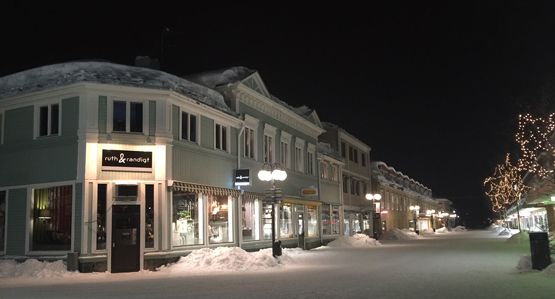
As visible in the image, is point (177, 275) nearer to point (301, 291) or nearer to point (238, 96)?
point (301, 291)

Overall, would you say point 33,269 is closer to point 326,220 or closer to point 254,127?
point 254,127

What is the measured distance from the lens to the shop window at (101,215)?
18578 millimetres

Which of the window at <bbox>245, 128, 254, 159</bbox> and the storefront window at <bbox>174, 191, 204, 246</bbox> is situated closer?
the storefront window at <bbox>174, 191, 204, 246</bbox>

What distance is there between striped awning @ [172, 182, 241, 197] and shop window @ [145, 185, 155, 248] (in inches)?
38.2

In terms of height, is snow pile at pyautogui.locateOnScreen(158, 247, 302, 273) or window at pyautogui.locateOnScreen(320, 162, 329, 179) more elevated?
window at pyautogui.locateOnScreen(320, 162, 329, 179)

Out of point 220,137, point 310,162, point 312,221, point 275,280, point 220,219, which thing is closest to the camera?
point 275,280

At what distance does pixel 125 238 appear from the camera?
19.0 meters

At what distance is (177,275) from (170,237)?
10.3ft

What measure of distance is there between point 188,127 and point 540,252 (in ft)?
45.4

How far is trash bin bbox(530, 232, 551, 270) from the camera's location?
49.5 feet

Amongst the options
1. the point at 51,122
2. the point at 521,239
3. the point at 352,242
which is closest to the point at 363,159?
the point at 352,242

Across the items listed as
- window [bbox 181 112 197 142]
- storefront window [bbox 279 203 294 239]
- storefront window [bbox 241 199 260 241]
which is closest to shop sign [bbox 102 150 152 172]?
window [bbox 181 112 197 142]

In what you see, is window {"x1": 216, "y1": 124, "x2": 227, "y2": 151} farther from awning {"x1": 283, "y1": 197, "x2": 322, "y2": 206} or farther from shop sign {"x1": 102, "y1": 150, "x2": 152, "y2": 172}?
awning {"x1": 283, "y1": 197, "x2": 322, "y2": 206}

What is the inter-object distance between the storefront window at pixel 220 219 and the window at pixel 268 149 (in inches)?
208
